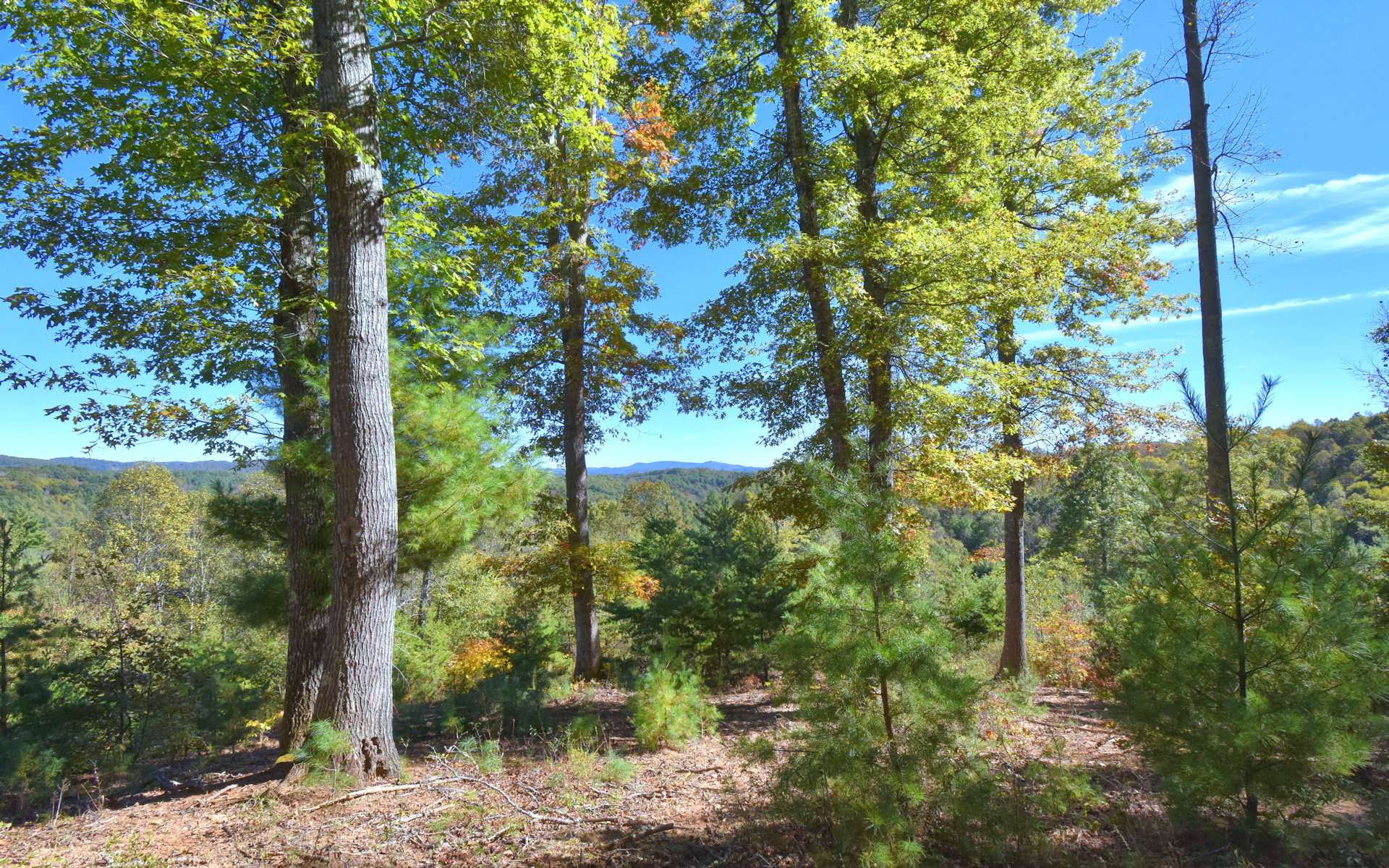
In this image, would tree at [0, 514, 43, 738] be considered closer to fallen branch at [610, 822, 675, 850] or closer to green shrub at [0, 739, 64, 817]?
green shrub at [0, 739, 64, 817]

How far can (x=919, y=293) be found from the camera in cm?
705

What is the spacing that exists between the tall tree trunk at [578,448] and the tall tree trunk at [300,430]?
4.10 metres

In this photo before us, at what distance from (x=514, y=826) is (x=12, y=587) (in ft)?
54.2

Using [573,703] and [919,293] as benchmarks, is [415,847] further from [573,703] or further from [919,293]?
[919,293]

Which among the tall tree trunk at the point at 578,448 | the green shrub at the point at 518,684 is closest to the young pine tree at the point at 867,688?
the green shrub at the point at 518,684

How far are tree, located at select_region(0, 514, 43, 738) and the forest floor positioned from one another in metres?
10.7

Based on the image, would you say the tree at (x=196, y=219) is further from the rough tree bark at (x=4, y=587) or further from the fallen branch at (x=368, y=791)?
the rough tree bark at (x=4, y=587)

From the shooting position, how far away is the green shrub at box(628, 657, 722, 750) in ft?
19.9

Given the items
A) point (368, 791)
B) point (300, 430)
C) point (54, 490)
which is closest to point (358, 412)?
point (300, 430)

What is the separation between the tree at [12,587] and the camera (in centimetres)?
1180

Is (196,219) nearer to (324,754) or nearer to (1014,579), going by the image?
(324,754)

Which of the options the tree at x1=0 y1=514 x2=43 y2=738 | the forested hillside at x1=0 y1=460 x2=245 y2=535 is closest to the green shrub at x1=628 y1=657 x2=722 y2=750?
the tree at x1=0 y1=514 x2=43 y2=738

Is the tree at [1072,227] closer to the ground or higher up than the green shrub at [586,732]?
higher up

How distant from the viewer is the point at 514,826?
3.72 metres
